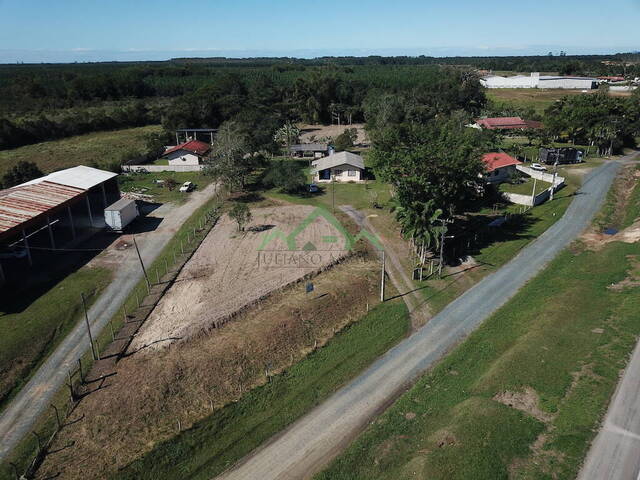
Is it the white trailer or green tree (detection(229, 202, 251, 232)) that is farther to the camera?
green tree (detection(229, 202, 251, 232))

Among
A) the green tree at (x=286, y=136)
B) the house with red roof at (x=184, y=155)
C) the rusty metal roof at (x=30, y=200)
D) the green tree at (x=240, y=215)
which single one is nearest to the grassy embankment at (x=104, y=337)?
the green tree at (x=240, y=215)

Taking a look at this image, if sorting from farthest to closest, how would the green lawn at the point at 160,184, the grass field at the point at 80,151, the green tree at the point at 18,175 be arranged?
the grass field at the point at 80,151 → the green lawn at the point at 160,184 → the green tree at the point at 18,175

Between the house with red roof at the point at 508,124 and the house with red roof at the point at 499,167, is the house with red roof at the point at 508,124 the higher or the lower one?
the higher one

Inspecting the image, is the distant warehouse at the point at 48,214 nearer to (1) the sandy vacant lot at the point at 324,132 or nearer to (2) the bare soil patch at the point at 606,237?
(2) the bare soil patch at the point at 606,237

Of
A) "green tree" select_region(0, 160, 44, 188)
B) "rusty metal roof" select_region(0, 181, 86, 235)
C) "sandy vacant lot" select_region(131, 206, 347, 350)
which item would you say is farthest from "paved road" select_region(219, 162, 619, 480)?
"green tree" select_region(0, 160, 44, 188)

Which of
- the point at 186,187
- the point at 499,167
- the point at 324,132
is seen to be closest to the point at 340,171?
the point at 186,187

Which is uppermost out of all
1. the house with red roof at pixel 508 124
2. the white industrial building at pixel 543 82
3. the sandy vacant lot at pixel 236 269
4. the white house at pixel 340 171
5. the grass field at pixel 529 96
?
the white industrial building at pixel 543 82

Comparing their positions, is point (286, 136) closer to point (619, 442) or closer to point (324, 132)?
point (324, 132)

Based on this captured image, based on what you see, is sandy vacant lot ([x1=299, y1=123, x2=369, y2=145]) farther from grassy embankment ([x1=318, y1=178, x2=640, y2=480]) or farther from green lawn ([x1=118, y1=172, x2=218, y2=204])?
grassy embankment ([x1=318, y1=178, x2=640, y2=480])
